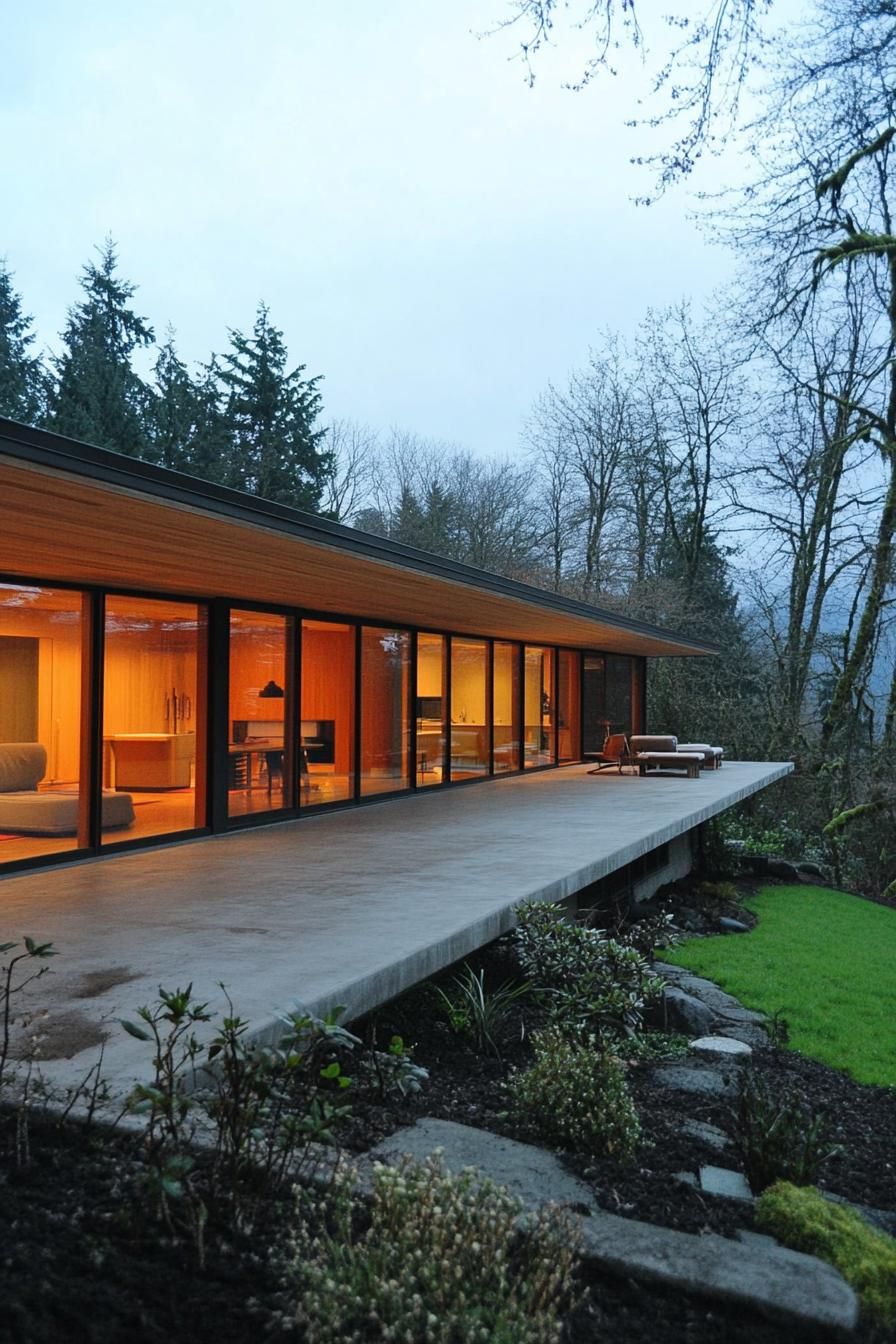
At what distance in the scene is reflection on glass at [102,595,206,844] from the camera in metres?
7.86

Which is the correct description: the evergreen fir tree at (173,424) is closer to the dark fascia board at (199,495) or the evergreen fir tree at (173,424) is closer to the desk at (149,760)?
the desk at (149,760)

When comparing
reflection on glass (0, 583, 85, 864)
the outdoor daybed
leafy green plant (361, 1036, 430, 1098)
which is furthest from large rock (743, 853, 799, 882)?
leafy green plant (361, 1036, 430, 1098)

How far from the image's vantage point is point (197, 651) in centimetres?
876

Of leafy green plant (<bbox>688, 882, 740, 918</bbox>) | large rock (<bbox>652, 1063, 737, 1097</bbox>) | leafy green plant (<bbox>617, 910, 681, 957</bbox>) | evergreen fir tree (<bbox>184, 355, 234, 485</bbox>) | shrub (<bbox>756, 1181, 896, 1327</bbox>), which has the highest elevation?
evergreen fir tree (<bbox>184, 355, 234, 485</bbox>)

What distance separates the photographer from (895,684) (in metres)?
17.6

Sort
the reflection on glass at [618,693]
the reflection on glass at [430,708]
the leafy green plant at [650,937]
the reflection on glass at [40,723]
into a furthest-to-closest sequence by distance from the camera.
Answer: the reflection on glass at [618,693] → the reflection on glass at [430,708] → the leafy green plant at [650,937] → the reflection on glass at [40,723]

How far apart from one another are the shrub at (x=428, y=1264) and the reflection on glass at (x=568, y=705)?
14876mm

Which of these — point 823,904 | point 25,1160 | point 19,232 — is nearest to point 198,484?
point 25,1160

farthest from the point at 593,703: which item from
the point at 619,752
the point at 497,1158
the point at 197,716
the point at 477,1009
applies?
the point at 497,1158

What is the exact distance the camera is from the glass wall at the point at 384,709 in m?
11.4

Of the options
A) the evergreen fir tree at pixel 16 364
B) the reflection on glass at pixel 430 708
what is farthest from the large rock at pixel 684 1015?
the evergreen fir tree at pixel 16 364

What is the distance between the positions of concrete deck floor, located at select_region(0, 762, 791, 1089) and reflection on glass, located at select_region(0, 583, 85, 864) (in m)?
0.38

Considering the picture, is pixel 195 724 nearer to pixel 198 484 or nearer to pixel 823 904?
pixel 198 484

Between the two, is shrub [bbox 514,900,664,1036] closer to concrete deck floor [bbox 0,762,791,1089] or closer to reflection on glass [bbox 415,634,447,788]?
concrete deck floor [bbox 0,762,791,1089]
